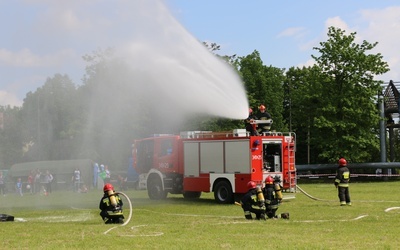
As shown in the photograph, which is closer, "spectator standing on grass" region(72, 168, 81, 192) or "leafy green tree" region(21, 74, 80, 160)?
"leafy green tree" region(21, 74, 80, 160)

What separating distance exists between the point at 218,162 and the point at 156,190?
156 inches

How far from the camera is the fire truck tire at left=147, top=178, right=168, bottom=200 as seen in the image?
26.8 metres

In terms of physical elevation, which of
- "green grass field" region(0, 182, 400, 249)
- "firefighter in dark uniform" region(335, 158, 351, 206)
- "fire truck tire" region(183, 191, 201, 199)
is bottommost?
"green grass field" region(0, 182, 400, 249)

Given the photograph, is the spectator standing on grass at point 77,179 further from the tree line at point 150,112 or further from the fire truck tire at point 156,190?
the fire truck tire at point 156,190

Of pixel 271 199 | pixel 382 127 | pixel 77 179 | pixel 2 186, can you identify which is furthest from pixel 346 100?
pixel 271 199

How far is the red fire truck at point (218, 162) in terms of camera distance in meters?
23.5

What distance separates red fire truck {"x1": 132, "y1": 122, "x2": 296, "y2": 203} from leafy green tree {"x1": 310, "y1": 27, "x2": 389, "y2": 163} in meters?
20.6

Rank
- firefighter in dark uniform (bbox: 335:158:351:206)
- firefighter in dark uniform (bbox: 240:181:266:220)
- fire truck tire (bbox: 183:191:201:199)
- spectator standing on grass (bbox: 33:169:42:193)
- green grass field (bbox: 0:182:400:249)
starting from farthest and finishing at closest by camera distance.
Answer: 1. spectator standing on grass (bbox: 33:169:42:193)
2. fire truck tire (bbox: 183:191:201:199)
3. firefighter in dark uniform (bbox: 335:158:351:206)
4. firefighter in dark uniform (bbox: 240:181:266:220)
5. green grass field (bbox: 0:182:400:249)

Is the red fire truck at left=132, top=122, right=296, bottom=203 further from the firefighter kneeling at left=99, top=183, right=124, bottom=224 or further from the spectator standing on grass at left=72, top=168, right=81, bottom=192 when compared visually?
the spectator standing on grass at left=72, top=168, right=81, bottom=192

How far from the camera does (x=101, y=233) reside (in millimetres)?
13961

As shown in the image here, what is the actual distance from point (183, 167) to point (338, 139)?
22239 millimetres

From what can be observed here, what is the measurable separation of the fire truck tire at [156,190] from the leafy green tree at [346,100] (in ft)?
67.7

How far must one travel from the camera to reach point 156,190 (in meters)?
27.0

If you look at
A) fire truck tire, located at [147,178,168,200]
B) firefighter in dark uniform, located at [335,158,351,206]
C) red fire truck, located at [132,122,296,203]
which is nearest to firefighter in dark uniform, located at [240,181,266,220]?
firefighter in dark uniform, located at [335,158,351,206]
